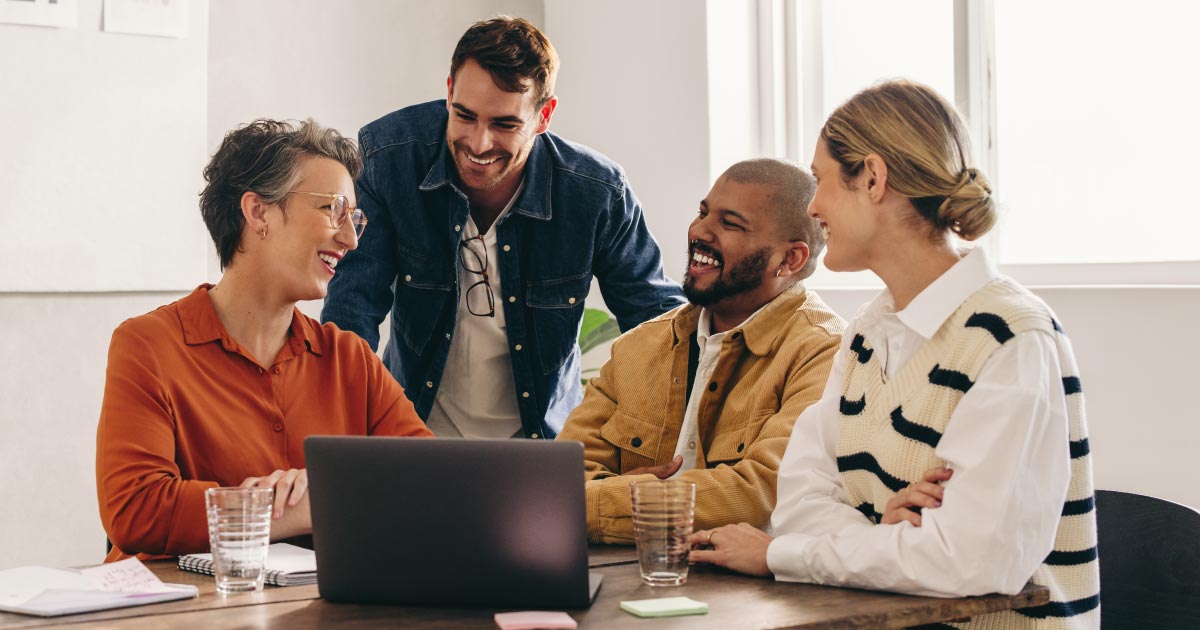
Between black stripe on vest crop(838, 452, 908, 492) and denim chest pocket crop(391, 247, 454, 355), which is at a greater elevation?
denim chest pocket crop(391, 247, 454, 355)

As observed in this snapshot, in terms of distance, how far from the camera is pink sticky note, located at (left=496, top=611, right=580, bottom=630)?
1.23 metres

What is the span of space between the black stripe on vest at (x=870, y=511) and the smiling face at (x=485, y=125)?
3.83 ft

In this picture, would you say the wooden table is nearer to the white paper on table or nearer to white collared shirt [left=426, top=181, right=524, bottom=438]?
the white paper on table

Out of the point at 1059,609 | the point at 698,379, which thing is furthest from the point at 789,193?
the point at 1059,609

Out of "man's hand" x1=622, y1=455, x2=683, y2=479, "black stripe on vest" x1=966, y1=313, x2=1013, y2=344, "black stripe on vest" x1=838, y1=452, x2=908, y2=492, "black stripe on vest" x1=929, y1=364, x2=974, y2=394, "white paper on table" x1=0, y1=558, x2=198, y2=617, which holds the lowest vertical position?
"white paper on table" x1=0, y1=558, x2=198, y2=617

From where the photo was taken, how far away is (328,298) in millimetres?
2582

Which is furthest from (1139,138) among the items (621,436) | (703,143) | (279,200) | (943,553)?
(279,200)

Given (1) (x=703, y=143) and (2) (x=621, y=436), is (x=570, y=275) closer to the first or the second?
(2) (x=621, y=436)

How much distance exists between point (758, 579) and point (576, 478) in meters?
0.36

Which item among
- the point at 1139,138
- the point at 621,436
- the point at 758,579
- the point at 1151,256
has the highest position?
the point at 1139,138

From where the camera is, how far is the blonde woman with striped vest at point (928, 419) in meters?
1.40

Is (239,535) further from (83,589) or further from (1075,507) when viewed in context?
(1075,507)

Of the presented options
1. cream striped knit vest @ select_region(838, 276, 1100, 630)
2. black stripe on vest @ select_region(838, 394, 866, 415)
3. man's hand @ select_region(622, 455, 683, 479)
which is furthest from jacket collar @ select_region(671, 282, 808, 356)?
cream striped knit vest @ select_region(838, 276, 1100, 630)

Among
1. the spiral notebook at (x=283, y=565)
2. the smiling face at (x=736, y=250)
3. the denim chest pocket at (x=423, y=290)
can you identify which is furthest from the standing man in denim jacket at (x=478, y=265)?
the spiral notebook at (x=283, y=565)
